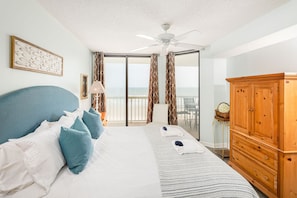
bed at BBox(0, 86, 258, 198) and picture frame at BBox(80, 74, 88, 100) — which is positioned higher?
picture frame at BBox(80, 74, 88, 100)

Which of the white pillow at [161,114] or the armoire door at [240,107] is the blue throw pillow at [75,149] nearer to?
the armoire door at [240,107]

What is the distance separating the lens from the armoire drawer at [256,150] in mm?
1968

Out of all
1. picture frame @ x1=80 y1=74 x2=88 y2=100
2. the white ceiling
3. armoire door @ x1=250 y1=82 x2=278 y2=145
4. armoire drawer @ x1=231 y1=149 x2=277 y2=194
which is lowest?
armoire drawer @ x1=231 y1=149 x2=277 y2=194

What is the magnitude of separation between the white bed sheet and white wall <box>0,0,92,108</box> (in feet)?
3.53

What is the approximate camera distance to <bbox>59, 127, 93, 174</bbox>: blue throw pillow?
1463 millimetres

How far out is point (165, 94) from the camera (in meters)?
4.64

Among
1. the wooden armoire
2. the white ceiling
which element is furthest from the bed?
the white ceiling

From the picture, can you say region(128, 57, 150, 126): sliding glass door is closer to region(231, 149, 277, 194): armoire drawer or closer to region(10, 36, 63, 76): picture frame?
region(10, 36, 63, 76): picture frame

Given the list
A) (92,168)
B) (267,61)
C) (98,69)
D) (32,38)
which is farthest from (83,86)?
(267,61)

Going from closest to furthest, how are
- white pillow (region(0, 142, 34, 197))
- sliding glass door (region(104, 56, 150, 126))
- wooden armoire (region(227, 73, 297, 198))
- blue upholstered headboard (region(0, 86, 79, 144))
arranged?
white pillow (region(0, 142, 34, 197)) → blue upholstered headboard (region(0, 86, 79, 144)) → wooden armoire (region(227, 73, 297, 198)) → sliding glass door (region(104, 56, 150, 126))

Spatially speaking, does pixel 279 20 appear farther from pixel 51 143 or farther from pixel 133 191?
pixel 51 143

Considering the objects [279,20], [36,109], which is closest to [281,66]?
[279,20]

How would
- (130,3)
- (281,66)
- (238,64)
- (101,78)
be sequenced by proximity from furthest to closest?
(101,78) < (238,64) < (281,66) < (130,3)

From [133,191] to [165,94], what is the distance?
3.61 meters
